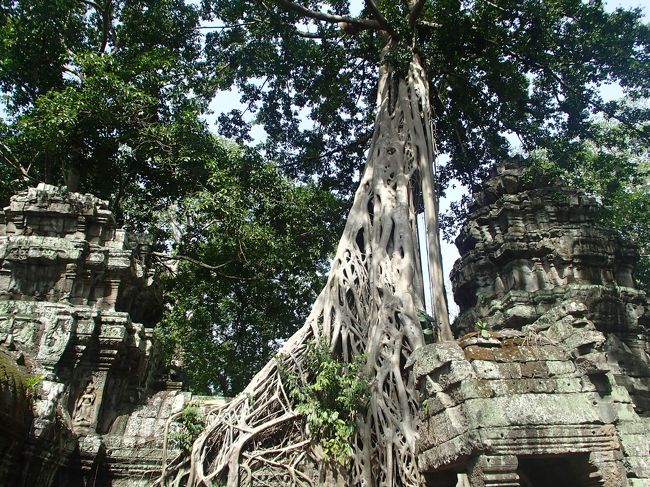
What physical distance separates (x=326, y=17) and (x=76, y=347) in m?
5.69

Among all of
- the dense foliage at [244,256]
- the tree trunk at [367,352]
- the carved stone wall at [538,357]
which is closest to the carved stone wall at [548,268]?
the carved stone wall at [538,357]

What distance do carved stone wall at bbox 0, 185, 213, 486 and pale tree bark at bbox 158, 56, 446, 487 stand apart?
795mm

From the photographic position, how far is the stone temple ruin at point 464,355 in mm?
2992

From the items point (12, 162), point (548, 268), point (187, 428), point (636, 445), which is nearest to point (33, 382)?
point (187, 428)

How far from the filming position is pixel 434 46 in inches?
367

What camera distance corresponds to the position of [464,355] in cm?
322

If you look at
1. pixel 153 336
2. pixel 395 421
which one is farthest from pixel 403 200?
pixel 153 336

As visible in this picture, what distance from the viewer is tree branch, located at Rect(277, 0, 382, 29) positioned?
7.55m

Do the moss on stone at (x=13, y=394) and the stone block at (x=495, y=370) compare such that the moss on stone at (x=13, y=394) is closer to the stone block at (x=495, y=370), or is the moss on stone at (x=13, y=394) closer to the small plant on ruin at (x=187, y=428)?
the small plant on ruin at (x=187, y=428)

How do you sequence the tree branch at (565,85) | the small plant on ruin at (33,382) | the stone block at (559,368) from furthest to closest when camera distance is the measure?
the tree branch at (565,85), the small plant on ruin at (33,382), the stone block at (559,368)

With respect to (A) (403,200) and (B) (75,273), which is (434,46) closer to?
(A) (403,200)

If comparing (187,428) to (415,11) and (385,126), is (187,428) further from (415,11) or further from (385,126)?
(415,11)

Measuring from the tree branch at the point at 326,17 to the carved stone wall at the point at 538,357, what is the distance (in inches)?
140

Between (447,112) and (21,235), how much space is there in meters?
7.98
